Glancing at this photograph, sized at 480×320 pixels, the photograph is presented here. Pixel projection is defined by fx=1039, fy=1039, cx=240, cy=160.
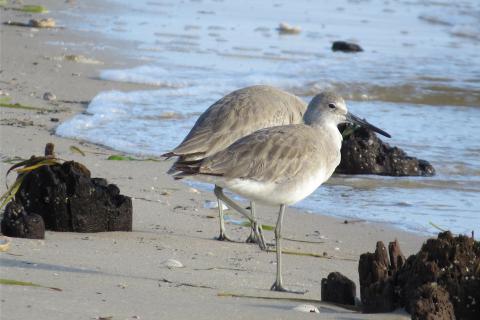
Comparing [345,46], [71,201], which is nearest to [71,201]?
[71,201]

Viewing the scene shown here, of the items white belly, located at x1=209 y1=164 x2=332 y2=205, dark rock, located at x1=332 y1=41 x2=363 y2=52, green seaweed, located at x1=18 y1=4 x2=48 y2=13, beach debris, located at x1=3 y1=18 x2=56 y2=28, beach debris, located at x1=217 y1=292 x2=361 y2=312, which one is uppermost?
white belly, located at x1=209 y1=164 x2=332 y2=205

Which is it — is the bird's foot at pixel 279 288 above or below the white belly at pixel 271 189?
below

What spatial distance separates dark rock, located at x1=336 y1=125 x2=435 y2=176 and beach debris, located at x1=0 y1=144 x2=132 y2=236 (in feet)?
9.96

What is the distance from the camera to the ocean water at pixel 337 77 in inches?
324

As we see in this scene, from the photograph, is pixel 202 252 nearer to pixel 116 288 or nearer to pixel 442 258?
pixel 116 288

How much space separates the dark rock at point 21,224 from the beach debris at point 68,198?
22cm

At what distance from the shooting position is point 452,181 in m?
8.59

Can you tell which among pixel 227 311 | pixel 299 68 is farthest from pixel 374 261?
pixel 299 68

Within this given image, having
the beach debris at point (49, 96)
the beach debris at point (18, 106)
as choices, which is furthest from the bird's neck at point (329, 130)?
the beach debris at point (49, 96)

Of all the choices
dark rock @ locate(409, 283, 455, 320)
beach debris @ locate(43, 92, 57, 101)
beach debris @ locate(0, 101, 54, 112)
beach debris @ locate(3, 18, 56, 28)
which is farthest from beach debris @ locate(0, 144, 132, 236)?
beach debris @ locate(3, 18, 56, 28)

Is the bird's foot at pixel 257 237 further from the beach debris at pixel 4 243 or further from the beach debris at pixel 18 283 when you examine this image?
the beach debris at pixel 18 283

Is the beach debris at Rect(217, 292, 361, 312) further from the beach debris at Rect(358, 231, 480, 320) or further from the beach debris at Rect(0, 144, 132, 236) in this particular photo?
the beach debris at Rect(0, 144, 132, 236)

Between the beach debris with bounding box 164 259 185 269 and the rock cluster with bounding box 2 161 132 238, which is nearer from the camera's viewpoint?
the beach debris with bounding box 164 259 185 269

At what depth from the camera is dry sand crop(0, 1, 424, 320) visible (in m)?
4.38
